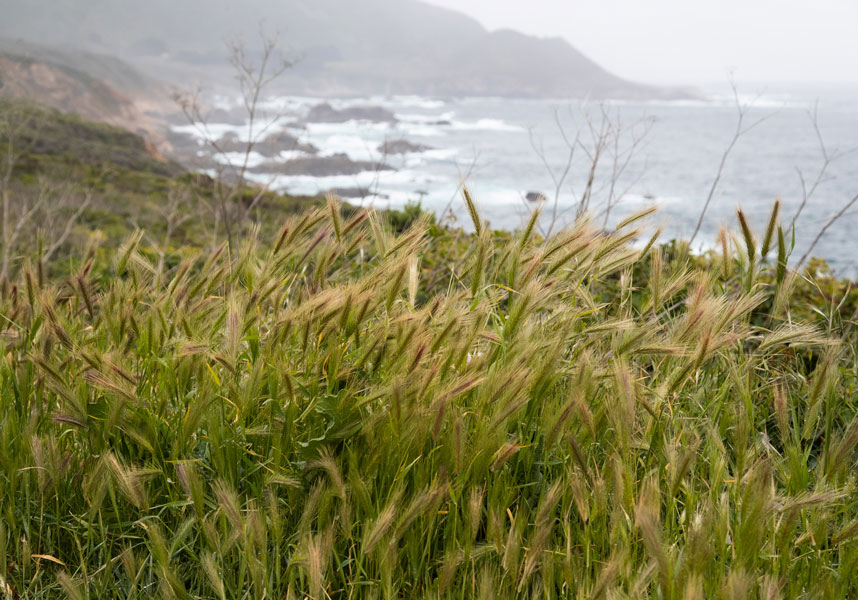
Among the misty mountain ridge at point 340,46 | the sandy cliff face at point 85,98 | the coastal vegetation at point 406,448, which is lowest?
the coastal vegetation at point 406,448

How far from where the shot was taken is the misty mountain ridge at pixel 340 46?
4124 inches

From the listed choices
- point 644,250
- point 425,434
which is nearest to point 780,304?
point 644,250

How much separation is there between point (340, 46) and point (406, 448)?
13530 cm

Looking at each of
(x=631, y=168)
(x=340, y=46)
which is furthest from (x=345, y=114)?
(x=340, y=46)

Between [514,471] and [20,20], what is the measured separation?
124 meters

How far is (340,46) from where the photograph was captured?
12544 cm

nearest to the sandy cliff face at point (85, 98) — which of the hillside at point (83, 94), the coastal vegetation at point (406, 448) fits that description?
the hillside at point (83, 94)

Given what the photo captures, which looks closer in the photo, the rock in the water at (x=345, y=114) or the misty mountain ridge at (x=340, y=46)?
the rock in the water at (x=345, y=114)

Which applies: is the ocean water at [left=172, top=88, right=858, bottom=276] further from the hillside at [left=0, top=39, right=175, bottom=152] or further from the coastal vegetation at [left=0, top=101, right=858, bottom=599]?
the hillside at [left=0, top=39, right=175, bottom=152]

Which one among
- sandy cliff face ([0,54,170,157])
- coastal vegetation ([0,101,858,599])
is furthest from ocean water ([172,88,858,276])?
sandy cliff face ([0,54,170,157])

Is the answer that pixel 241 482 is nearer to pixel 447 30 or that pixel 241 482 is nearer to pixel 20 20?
pixel 20 20

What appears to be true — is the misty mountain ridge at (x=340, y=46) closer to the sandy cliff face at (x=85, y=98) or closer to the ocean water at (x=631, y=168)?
the sandy cliff face at (x=85, y=98)

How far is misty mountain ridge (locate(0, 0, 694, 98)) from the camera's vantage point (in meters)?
105

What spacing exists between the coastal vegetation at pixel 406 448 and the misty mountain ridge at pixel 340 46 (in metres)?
102
